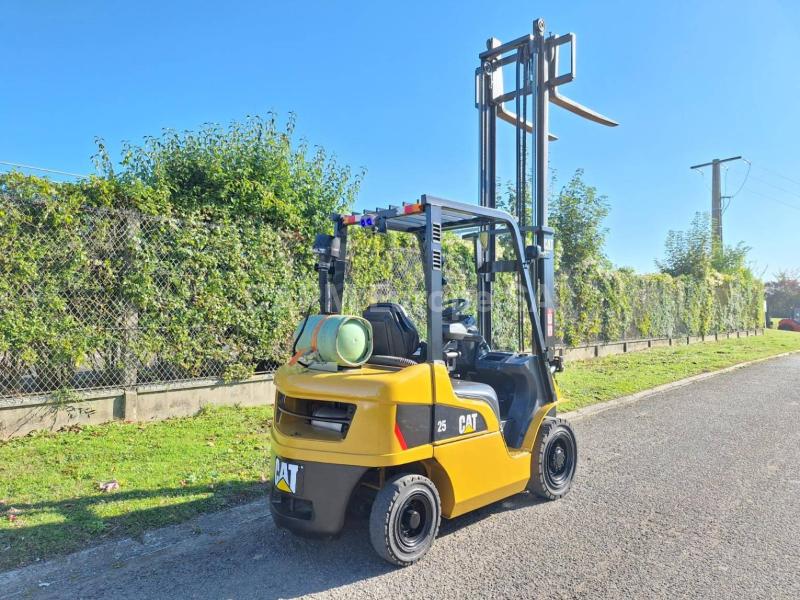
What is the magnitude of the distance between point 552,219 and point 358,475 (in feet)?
49.8

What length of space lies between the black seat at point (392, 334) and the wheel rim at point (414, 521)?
3.16 feet

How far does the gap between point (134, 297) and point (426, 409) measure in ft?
14.8

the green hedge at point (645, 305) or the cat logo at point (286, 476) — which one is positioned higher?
the green hedge at point (645, 305)

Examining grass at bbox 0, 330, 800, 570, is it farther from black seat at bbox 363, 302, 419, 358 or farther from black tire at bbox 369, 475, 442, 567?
black seat at bbox 363, 302, 419, 358

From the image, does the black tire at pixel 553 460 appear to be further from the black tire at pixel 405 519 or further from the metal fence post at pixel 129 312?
the metal fence post at pixel 129 312

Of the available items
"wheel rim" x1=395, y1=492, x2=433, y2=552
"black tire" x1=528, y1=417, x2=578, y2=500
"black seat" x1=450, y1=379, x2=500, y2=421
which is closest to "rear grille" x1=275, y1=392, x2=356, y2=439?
"wheel rim" x1=395, y1=492, x2=433, y2=552

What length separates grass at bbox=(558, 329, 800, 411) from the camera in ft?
32.1

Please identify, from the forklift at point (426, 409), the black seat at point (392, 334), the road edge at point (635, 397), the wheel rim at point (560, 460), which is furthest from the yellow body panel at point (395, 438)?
the road edge at point (635, 397)

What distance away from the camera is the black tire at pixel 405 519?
3.40 metres

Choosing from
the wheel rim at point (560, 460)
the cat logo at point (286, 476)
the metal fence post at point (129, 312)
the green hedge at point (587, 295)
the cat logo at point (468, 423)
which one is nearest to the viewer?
the cat logo at point (286, 476)

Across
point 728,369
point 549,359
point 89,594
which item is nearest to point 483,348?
point 549,359

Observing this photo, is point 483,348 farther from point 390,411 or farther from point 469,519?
point 390,411

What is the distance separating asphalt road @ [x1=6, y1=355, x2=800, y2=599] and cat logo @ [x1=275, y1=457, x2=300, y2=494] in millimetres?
472

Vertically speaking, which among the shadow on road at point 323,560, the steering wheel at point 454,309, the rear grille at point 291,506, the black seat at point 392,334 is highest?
the steering wheel at point 454,309
